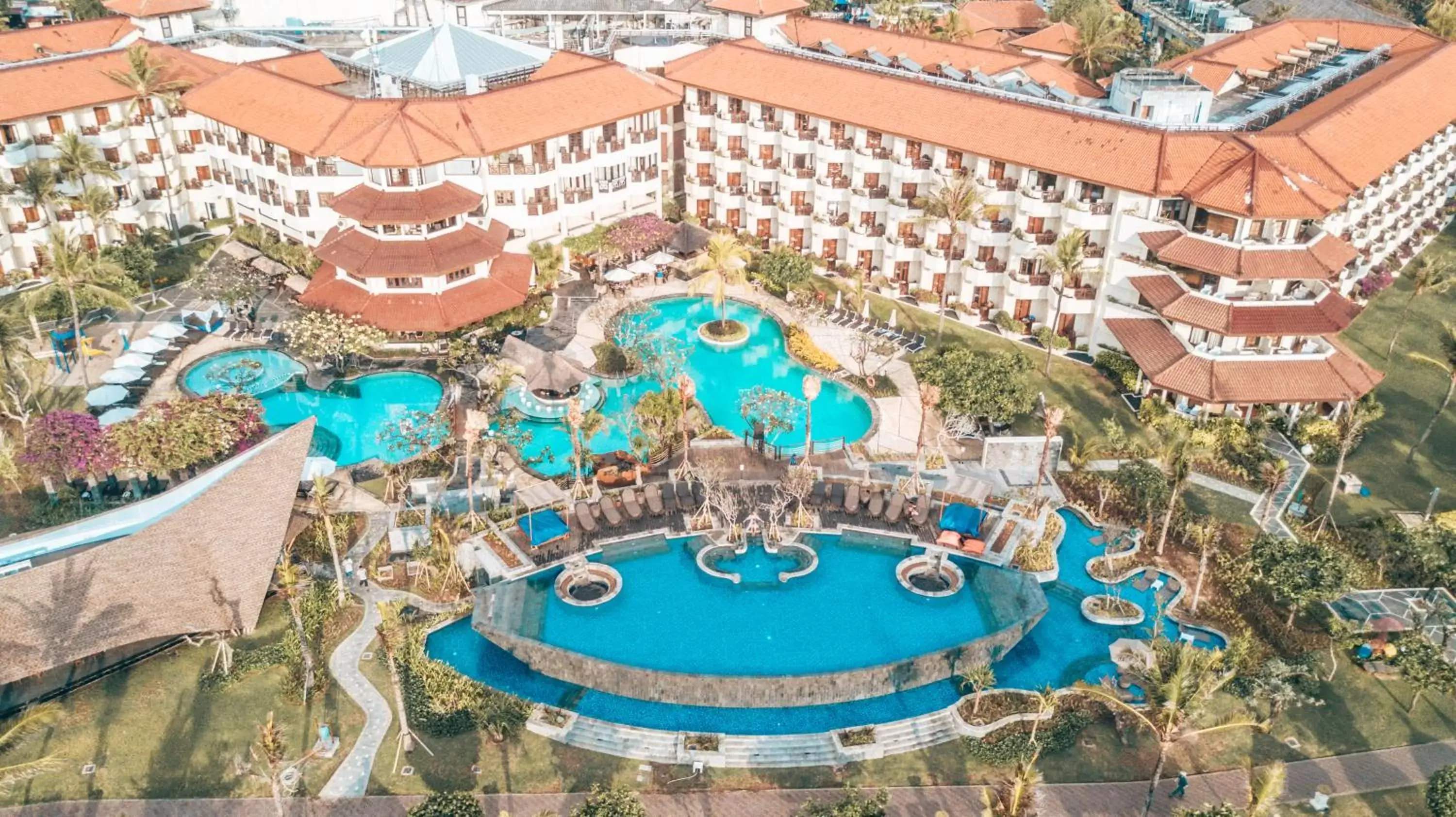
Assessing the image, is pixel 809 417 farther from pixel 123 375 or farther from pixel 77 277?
pixel 77 277

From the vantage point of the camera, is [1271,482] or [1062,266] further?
[1062,266]

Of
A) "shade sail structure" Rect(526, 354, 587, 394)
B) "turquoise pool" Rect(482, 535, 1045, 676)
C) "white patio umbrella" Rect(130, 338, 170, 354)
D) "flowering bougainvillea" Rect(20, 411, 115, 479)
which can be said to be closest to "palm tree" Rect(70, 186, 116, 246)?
"white patio umbrella" Rect(130, 338, 170, 354)

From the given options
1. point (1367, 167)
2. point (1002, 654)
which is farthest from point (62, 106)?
point (1367, 167)

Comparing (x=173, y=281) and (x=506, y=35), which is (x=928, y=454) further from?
(x=506, y=35)

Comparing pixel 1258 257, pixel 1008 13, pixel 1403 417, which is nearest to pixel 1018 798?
pixel 1258 257

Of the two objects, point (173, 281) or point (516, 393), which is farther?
point (173, 281)
